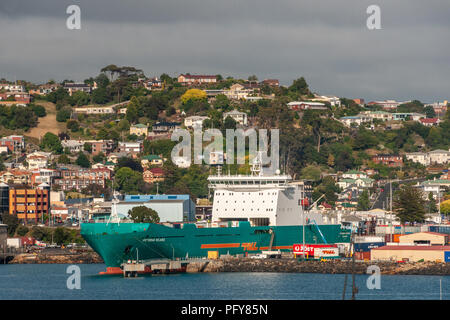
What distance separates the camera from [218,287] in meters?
48.1

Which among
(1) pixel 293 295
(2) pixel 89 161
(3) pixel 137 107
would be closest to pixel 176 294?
(1) pixel 293 295

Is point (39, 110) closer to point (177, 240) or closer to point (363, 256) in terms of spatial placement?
point (363, 256)

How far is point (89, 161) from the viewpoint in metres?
145

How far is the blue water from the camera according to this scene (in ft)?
145

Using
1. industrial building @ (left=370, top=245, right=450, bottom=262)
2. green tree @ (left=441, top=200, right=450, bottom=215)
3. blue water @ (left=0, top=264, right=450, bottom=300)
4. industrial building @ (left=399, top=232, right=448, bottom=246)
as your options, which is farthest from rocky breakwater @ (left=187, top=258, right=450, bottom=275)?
green tree @ (left=441, top=200, right=450, bottom=215)

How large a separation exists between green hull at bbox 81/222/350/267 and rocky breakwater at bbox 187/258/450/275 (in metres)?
1.60

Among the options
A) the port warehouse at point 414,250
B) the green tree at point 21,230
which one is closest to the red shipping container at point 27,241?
the green tree at point 21,230

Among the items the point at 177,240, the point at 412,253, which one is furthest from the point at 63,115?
the point at 412,253

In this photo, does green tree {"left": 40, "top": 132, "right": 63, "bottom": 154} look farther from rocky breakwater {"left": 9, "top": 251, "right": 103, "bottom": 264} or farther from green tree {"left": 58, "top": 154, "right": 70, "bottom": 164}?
rocky breakwater {"left": 9, "top": 251, "right": 103, "bottom": 264}

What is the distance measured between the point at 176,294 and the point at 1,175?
280 ft

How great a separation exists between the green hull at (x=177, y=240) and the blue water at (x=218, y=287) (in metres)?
1.80

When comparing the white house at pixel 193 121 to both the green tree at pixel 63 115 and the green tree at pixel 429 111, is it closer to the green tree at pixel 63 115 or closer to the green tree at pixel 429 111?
the green tree at pixel 63 115

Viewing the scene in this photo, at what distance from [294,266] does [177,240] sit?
7.41 metres
